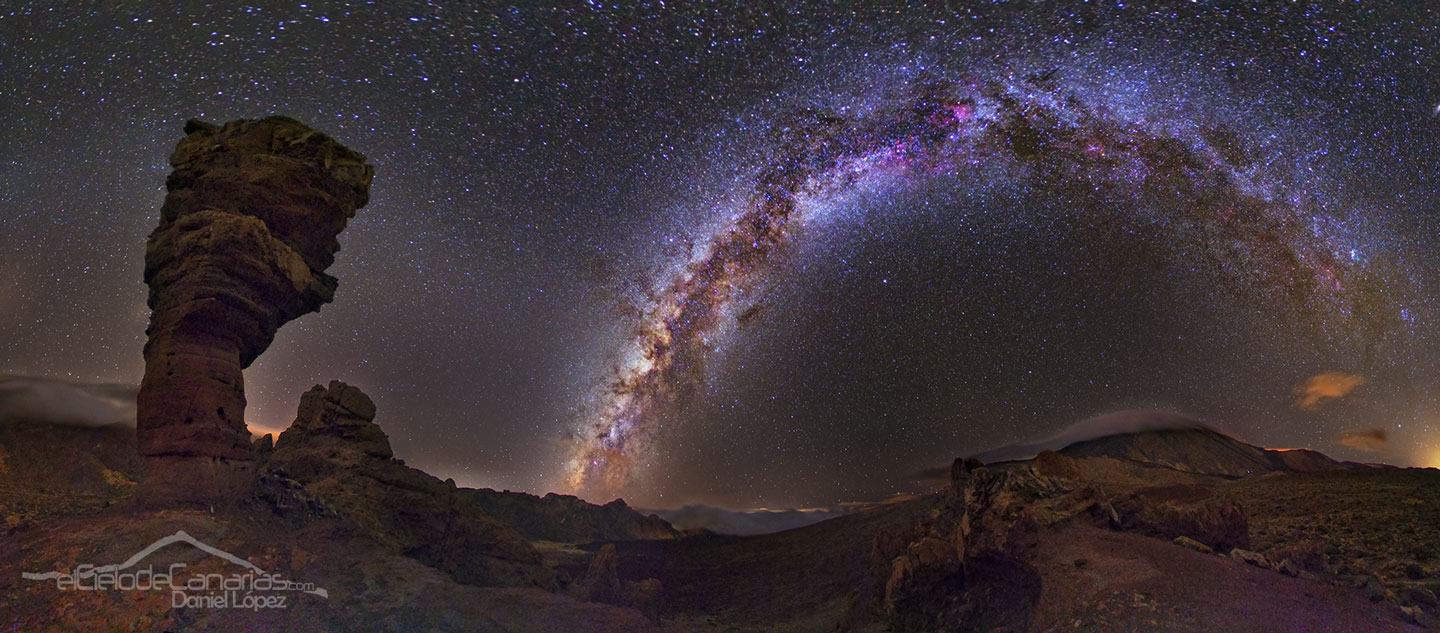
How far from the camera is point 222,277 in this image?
1897 cm

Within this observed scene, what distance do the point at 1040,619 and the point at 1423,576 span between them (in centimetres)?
850

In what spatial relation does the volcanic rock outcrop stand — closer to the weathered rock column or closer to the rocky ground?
the rocky ground

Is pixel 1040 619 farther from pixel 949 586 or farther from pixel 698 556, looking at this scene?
pixel 698 556

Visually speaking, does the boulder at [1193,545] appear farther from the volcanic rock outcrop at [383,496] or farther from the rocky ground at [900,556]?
the volcanic rock outcrop at [383,496]

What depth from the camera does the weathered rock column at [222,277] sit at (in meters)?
17.9

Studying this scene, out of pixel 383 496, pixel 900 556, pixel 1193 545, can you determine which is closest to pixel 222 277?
pixel 383 496

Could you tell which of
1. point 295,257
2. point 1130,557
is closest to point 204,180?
point 295,257

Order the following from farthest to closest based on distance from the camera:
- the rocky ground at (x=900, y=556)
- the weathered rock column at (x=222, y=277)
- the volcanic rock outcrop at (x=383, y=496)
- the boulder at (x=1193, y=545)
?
the volcanic rock outcrop at (x=383, y=496) < the weathered rock column at (x=222, y=277) < the boulder at (x=1193, y=545) < the rocky ground at (x=900, y=556)

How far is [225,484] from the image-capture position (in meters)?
18.6

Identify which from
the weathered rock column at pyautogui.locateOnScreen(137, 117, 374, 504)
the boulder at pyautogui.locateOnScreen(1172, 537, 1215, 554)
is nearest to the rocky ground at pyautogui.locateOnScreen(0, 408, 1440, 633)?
the boulder at pyautogui.locateOnScreen(1172, 537, 1215, 554)

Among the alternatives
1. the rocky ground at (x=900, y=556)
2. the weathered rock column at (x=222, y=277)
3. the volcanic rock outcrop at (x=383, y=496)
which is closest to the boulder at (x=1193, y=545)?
the rocky ground at (x=900, y=556)

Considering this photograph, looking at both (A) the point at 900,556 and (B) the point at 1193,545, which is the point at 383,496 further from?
(B) the point at 1193,545

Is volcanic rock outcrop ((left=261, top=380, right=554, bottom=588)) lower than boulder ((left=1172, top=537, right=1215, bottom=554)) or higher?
higher

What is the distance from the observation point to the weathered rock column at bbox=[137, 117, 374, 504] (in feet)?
58.9
